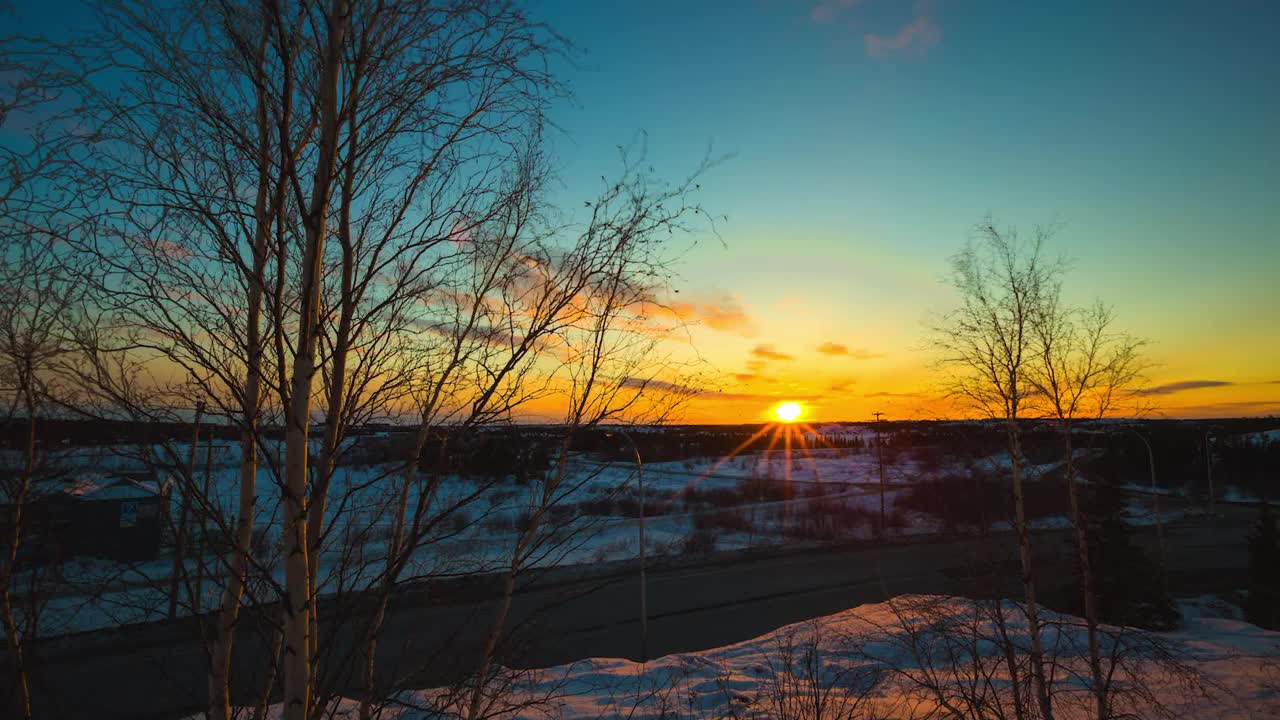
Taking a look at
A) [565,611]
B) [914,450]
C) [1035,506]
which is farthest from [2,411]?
[914,450]

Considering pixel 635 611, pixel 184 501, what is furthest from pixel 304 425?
pixel 635 611

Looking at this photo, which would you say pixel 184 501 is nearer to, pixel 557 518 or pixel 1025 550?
pixel 557 518

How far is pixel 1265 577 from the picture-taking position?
17.2 meters

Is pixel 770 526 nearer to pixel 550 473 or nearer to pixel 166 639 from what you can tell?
pixel 166 639

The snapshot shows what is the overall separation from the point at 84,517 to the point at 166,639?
576 cm

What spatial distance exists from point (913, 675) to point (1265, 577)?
46.4ft

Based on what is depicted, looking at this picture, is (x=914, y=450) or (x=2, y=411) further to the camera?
(x=914, y=450)

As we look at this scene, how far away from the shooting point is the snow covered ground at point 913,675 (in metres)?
6.64

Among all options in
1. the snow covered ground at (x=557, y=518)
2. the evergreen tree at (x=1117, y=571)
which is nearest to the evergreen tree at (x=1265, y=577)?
the evergreen tree at (x=1117, y=571)

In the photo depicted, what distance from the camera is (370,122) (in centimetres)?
248

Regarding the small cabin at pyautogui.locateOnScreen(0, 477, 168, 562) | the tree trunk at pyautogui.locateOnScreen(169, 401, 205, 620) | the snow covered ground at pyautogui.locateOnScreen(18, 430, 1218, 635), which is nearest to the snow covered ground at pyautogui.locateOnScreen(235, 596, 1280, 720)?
the snow covered ground at pyautogui.locateOnScreen(18, 430, 1218, 635)

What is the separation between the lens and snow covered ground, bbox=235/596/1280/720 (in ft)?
21.8

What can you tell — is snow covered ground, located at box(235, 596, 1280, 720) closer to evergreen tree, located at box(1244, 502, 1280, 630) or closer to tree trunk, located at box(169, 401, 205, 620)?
evergreen tree, located at box(1244, 502, 1280, 630)

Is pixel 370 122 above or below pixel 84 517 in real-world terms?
above
